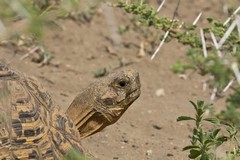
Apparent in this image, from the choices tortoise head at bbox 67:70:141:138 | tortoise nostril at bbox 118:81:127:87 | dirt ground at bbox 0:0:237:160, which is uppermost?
tortoise nostril at bbox 118:81:127:87

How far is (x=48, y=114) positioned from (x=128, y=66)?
3.03m

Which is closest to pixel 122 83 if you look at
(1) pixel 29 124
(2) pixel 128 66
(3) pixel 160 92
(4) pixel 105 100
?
(4) pixel 105 100

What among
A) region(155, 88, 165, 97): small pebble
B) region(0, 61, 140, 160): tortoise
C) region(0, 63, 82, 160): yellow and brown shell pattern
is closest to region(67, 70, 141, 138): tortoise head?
region(0, 61, 140, 160): tortoise

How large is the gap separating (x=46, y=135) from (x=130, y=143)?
1371 mm

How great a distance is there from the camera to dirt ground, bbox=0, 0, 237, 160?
4672mm

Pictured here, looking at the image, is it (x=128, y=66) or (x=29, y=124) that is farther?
(x=128, y=66)

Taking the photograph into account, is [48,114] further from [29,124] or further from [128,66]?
[128,66]

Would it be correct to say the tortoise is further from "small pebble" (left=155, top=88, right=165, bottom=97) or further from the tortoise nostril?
"small pebble" (left=155, top=88, right=165, bottom=97)

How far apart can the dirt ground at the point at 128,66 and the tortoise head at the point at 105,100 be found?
0.34m

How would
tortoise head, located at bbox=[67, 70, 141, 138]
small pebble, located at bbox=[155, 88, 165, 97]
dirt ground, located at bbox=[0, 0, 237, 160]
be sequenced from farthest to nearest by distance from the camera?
1. small pebble, located at bbox=[155, 88, 165, 97]
2. dirt ground, located at bbox=[0, 0, 237, 160]
3. tortoise head, located at bbox=[67, 70, 141, 138]

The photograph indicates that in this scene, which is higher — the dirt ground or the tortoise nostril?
the tortoise nostril

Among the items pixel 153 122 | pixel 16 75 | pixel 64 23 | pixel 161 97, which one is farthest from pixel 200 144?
pixel 64 23

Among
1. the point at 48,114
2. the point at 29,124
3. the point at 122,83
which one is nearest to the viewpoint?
the point at 29,124

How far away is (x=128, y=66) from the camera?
6551 mm
